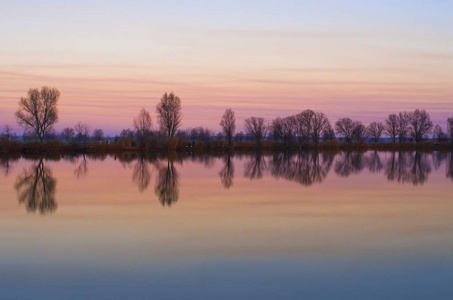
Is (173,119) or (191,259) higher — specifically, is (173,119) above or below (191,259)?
above

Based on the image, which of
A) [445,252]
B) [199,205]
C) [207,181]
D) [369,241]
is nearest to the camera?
[445,252]

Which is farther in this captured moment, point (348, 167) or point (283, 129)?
point (283, 129)

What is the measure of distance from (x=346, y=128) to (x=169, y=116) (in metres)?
30.2

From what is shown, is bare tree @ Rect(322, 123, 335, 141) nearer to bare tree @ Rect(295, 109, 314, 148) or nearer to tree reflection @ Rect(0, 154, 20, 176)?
bare tree @ Rect(295, 109, 314, 148)

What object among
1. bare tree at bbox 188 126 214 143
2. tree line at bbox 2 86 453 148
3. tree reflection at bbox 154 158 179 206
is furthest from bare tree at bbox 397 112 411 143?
tree reflection at bbox 154 158 179 206

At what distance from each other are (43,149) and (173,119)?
15.3m

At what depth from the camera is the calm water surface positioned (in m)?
4.49

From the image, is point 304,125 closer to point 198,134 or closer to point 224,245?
point 198,134

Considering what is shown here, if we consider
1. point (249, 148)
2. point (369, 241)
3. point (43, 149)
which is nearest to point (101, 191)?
point (369, 241)

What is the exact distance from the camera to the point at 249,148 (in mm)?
51938

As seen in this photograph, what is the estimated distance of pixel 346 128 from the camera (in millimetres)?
66812

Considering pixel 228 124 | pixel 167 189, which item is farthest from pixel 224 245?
pixel 228 124

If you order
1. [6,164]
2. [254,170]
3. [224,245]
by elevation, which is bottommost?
[224,245]

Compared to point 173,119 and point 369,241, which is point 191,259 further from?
point 173,119
